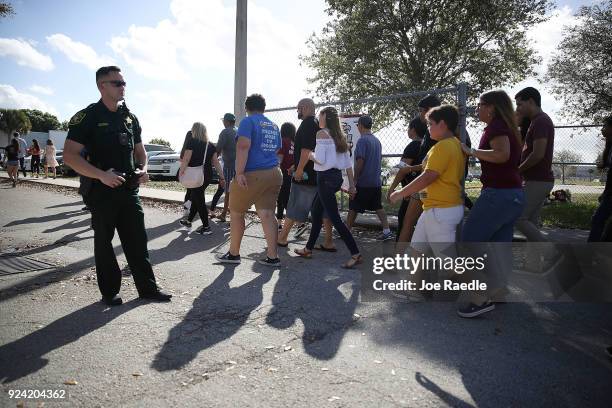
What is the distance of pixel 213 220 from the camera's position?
351 inches

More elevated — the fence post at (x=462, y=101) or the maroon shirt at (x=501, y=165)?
the fence post at (x=462, y=101)

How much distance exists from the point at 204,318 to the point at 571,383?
2673mm

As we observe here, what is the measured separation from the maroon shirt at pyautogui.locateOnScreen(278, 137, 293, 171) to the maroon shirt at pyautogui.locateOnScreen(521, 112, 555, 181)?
3946mm

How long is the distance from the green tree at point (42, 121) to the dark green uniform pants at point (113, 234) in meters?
104

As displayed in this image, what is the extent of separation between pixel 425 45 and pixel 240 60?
34.7ft

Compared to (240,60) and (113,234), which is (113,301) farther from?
(240,60)

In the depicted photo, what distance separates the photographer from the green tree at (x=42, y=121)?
89.4 metres

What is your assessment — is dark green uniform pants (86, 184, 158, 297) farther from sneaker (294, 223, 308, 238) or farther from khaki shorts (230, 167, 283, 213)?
sneaker (294, 223, 308, 238)

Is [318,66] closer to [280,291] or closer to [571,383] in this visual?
[280,291]

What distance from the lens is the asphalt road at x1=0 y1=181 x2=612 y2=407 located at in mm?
2318

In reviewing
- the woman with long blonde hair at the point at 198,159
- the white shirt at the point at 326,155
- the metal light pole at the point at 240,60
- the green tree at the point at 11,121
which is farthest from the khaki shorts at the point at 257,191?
the green tree at the point at 11,121

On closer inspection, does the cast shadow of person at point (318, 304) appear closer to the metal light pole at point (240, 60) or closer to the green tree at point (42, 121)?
the metal light pole at point (240, 60)

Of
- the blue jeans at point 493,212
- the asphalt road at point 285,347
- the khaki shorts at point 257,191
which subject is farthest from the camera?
the khaki shorts at point 257,191

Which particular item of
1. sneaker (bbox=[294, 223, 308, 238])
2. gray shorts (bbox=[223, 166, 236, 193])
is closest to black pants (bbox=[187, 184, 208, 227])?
gray shorts (bbox=[223, 166, 236, 193])
